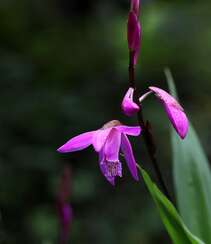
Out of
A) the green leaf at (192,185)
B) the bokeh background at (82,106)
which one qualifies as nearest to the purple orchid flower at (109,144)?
the green leaf at (192,185)

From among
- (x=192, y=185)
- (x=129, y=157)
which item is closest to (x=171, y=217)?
(x=129, y=157)

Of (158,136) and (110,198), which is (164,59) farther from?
(110,198)

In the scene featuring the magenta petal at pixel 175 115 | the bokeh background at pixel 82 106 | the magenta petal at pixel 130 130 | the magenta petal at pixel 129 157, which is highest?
the magenta petal at pixel 175 115

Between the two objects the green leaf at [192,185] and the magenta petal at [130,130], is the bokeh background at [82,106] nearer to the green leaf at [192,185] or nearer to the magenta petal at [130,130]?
the green leaf at [192,185]

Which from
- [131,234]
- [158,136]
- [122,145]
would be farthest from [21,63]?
[122,145]

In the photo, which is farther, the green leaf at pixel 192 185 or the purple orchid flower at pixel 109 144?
the green leaf at pixel 192 185

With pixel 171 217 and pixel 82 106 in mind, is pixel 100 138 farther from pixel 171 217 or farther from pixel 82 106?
pixel 82 106

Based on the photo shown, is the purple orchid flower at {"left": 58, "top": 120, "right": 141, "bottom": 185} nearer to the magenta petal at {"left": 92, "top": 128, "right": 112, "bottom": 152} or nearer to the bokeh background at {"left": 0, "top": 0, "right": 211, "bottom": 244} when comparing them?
the magenta petal at {"left": 92, "top": 128, "right": 112, "bottom": 152}
